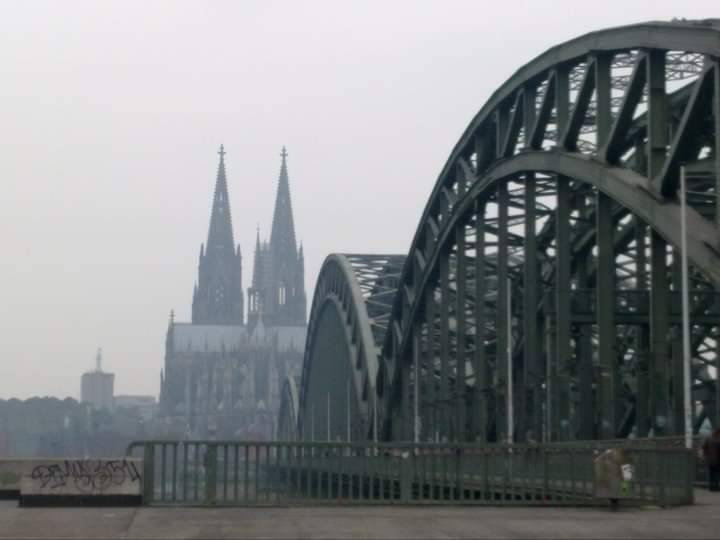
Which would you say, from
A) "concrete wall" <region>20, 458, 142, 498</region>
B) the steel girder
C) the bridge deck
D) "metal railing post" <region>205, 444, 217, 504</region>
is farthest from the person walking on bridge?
the steel girder

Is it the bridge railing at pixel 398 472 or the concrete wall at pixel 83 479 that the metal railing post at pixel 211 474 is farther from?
the concrete wall at pixel 83 479

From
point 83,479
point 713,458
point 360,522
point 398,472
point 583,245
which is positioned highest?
point 583,245

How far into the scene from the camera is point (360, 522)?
20.5 meters

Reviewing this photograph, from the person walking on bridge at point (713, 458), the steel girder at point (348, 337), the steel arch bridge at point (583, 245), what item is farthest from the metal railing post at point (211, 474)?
the steel girder at point (348, 337)

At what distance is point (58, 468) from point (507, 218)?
29.7 m

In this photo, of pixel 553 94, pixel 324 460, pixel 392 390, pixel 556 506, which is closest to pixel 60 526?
pixel 324 460

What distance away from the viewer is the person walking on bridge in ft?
89.0

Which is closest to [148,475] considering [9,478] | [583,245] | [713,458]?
[9,478]

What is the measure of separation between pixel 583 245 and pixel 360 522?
→ 2842cm

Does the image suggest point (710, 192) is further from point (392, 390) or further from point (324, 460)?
point (392, 390)

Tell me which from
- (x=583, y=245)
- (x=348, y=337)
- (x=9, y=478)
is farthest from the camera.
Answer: (x=348, y=337)

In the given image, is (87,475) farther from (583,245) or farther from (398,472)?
(583,245)

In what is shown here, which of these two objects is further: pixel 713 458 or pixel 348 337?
pixel 348 337

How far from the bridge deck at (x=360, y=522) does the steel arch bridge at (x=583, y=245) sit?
10.7 m
